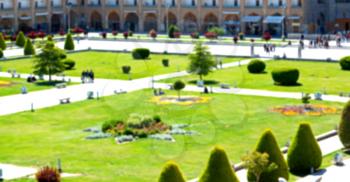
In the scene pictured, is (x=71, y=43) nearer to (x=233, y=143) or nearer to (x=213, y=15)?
(x=213, y=15)

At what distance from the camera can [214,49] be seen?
8819cm

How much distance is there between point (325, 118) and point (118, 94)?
1713 centimetres

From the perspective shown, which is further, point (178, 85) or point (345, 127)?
point (178, 85)

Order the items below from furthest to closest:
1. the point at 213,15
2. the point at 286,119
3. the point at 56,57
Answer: the point at 213,15, the point at 56,57, the point at 286,119

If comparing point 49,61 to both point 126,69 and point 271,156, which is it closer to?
point 126,69

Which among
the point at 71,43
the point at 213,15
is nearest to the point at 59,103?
the point at 71,43

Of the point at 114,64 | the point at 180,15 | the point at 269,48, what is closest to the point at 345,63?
the point at 269,48

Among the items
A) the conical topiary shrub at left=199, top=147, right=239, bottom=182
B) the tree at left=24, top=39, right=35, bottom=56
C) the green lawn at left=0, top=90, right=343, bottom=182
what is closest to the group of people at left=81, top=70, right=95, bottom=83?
the green lawn at left=0, top=90, right=343, bottom=182

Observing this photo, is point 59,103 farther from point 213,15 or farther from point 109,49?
point 213,15

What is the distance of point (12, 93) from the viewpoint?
56688 mm

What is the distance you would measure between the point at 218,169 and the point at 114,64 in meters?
51.4

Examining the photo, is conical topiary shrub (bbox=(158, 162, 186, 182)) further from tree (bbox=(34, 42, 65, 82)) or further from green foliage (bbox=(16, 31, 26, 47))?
green foliage (bbox=(16, 31, 26, 47))

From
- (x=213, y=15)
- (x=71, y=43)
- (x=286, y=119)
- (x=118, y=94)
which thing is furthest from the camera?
(x=213, y=15)

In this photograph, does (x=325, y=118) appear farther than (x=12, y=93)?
No
